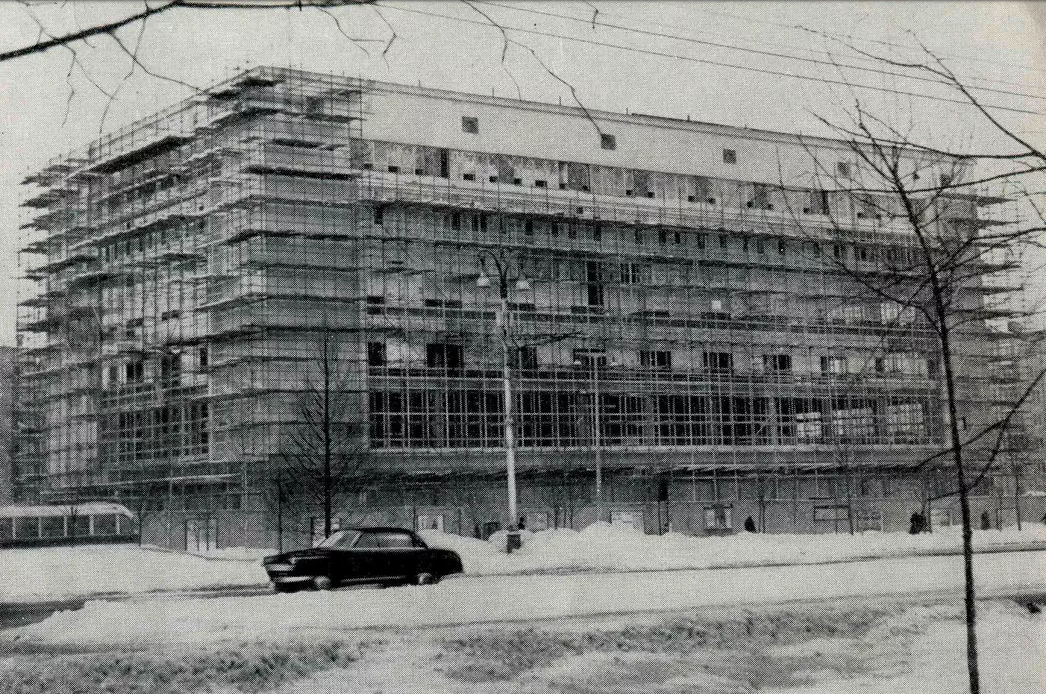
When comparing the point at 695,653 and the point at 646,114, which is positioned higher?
the point at 646,114

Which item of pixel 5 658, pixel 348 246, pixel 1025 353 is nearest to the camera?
pixel 5 658

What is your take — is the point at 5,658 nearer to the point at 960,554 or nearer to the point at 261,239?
the point at 261,239

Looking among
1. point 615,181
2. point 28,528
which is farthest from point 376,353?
point 615,181

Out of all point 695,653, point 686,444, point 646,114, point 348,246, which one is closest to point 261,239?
point 348,246

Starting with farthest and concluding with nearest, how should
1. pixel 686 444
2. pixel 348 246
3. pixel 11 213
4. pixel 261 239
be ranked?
pixel 686 444, pixel 348 246, pixel 261 239, pixel 11 213

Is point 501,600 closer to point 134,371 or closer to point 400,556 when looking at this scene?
point 400,556

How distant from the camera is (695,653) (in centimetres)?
930

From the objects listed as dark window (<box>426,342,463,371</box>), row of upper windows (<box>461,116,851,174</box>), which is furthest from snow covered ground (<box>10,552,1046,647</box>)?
row of upper windows (<box>461,116,851,174</box>)

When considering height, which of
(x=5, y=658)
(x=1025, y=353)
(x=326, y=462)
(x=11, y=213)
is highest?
(x=11, y=213)

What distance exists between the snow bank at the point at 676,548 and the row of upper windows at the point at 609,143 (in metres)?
3.67

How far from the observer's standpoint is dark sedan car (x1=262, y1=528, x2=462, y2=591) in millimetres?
9484

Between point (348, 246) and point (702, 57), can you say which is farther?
point (348, 246)

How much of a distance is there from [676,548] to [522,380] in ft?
7.89

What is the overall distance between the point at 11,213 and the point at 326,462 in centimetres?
361
